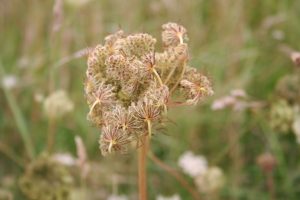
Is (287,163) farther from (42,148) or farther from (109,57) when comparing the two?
(109,57)

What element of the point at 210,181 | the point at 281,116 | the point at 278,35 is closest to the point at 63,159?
the point at 210,181

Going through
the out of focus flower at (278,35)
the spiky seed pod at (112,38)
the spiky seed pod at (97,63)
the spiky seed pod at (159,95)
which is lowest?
the spiky seed pod at (159,95)

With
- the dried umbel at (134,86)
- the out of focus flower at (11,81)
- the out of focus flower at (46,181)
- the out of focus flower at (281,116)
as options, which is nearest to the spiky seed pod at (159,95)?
the dried umbel at (134,86)

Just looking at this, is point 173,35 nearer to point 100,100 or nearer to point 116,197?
point 100,100

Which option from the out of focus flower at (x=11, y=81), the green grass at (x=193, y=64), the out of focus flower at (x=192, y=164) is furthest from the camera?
the out of focus flower at (x=11, y=81)

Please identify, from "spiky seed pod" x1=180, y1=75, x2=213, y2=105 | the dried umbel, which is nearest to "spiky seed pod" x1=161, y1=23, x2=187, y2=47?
the dried umbel

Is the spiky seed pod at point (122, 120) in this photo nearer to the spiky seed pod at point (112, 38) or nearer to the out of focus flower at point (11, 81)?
the spiky seed pod at point (112, 38)

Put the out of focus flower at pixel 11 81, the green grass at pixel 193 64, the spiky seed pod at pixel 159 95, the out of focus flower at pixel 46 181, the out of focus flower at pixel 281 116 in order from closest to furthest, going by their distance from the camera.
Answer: the spiky seed pod at pixel 159 95
the out of focus flower at pixel 46 181
the out of focus flower at pixel 281 116
the green grass at pixel 193 64
the out of focus flower at pixel 11 81
